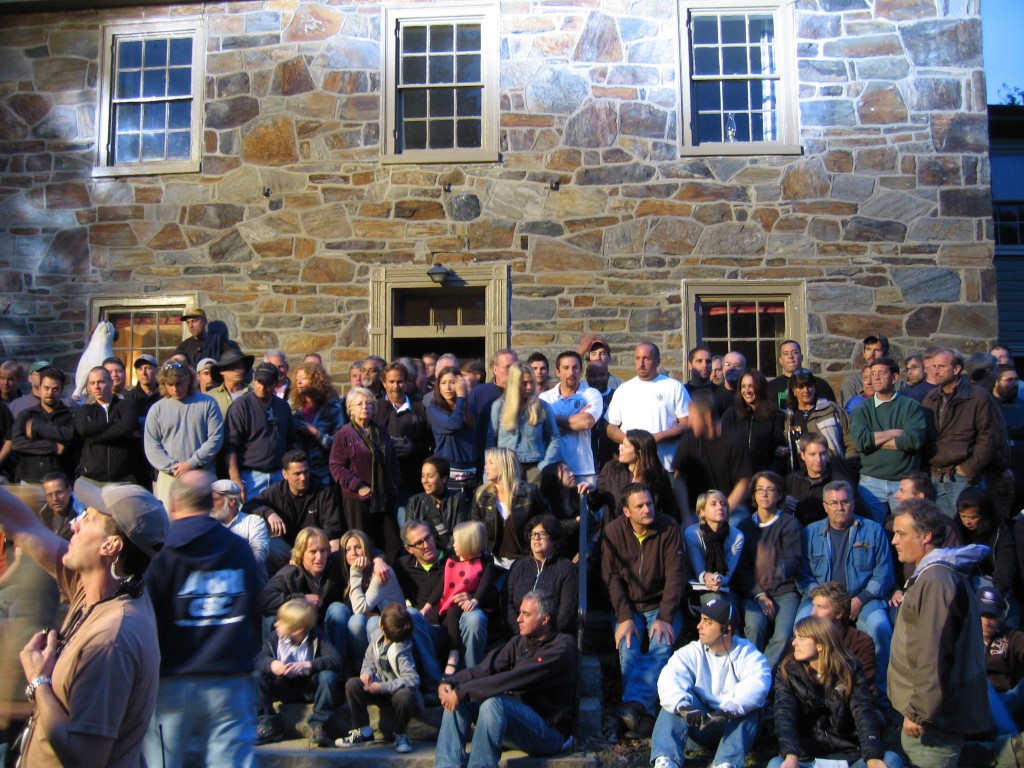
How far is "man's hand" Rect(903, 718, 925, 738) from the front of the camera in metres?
6.05

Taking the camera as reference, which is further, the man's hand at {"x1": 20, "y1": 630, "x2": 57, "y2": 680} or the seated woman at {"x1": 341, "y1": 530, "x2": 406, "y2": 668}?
the seated woman at {"x1": 341, "y1": 530, "x2": 406, "y2": 668}

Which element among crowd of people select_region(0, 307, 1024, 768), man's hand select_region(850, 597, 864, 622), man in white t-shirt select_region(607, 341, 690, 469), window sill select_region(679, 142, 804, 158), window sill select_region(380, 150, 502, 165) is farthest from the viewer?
window sill select_region(380, 150, 502, 165)

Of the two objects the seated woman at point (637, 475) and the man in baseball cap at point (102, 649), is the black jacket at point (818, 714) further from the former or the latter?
the man in baseball cap at point (102, 649)

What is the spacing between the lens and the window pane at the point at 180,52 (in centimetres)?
1288

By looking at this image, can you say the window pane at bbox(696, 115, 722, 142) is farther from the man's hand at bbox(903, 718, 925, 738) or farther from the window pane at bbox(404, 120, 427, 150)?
the man's hand at bbox(903, 718, 925, 738)

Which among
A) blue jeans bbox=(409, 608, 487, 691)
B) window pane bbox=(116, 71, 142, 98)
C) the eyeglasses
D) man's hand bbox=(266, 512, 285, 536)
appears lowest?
blue jeans bbox=(409, 608, 487, 691)

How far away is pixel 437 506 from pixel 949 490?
404cm

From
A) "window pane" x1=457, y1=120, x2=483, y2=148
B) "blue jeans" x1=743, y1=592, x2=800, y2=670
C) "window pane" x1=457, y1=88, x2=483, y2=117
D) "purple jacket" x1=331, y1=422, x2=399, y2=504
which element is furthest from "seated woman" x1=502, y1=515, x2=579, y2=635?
"window pane" x1=457, y1=88, x2=483, y2=117

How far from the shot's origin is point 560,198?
12117 mm

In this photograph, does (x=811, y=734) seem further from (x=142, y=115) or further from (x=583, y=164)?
(x=142, y=115)

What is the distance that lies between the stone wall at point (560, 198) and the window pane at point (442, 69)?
589 mm

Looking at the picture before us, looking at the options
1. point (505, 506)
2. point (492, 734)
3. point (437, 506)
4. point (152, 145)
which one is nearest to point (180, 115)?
point (152, 145)

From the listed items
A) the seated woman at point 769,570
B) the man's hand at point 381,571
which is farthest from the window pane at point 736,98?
the man's hand at point 381,571

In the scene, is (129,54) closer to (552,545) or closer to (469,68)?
(469,68)
